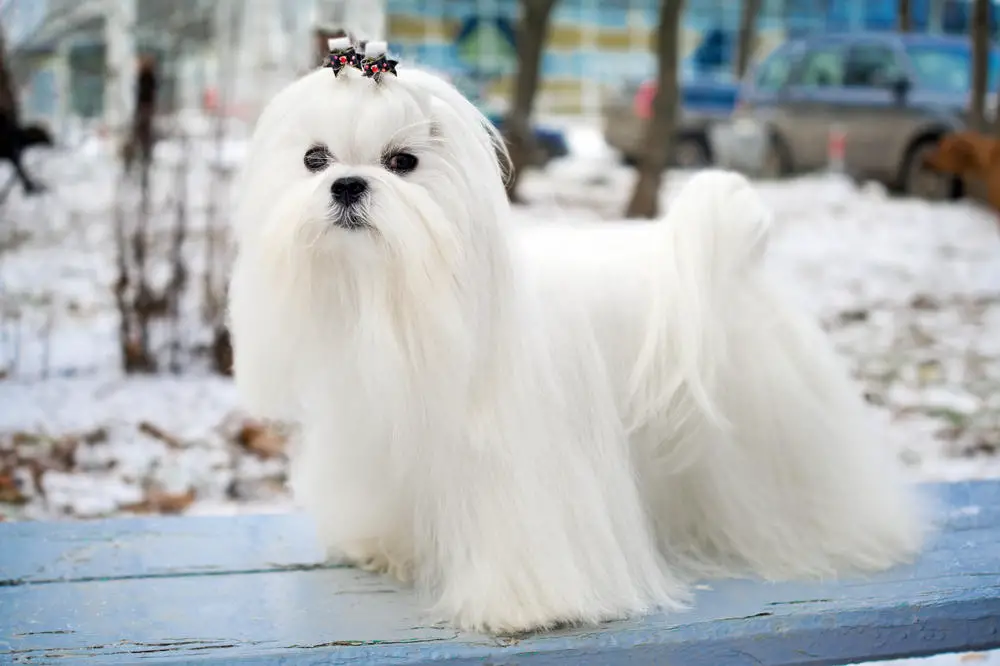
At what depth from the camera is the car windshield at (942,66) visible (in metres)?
9.82

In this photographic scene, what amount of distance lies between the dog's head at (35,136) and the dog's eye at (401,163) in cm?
389

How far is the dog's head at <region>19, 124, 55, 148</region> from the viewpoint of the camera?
5.04m

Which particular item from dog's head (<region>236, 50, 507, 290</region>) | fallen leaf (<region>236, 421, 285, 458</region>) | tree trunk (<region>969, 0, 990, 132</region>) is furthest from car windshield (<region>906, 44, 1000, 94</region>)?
dog's head (<region>236, 50, 507, 290</region>)

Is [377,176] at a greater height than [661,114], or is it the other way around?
[661,114]

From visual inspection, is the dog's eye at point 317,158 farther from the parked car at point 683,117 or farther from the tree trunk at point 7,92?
the parked car at point 683,117

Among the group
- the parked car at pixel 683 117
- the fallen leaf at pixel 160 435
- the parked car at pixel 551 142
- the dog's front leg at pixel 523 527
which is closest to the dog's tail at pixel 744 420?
the dog's front leg at pixel 523 527

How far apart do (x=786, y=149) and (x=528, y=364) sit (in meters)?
9.51

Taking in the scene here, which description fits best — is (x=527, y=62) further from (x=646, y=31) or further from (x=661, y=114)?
(x=646, y=31)

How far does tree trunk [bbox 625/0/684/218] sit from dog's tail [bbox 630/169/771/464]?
186 inches

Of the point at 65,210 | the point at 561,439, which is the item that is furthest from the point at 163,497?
the point at 65,210

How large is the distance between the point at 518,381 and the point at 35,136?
4.12m

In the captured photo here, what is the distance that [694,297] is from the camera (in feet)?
6.49

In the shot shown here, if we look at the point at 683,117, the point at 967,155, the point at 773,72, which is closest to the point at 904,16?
the point at 773,72

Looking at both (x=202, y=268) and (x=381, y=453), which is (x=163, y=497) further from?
(x=202, y=268)
